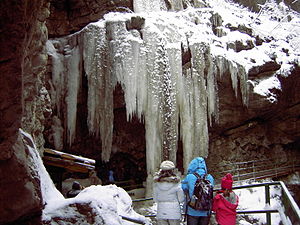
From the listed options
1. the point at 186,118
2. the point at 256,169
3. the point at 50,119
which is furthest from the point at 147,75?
the point at 256,169

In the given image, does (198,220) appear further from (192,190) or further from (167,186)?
(167,186)

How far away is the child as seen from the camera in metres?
4.36

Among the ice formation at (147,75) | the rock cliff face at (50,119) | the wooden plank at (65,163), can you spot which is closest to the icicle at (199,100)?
the ice formation at (147,75)

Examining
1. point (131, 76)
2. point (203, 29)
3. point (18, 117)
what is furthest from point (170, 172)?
point (203, 29)

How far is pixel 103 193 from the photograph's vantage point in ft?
13.1

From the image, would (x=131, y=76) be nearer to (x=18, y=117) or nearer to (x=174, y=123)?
(x=174, y=123)

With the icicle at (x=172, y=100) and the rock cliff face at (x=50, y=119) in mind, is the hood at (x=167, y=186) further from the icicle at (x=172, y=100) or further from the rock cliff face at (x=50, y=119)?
the icicle at (x=172, y=100)

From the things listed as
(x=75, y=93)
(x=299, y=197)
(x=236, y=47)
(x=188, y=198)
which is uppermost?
(x=236, y=47)

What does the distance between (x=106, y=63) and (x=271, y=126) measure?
861 cm

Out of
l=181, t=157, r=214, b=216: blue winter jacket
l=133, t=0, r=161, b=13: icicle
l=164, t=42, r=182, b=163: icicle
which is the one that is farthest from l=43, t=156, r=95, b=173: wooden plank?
l=133, t=0, r=161, b=13: icicle

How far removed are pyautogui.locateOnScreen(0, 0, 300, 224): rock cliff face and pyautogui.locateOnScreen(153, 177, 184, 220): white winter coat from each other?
1888 mm

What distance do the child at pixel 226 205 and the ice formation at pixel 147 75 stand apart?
6648 millimetres

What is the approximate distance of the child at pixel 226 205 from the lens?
436 centimetres

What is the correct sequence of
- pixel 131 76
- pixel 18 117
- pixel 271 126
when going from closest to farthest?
1. pixel 18 117
2. pixel 131 76
3. pixel 271 126
